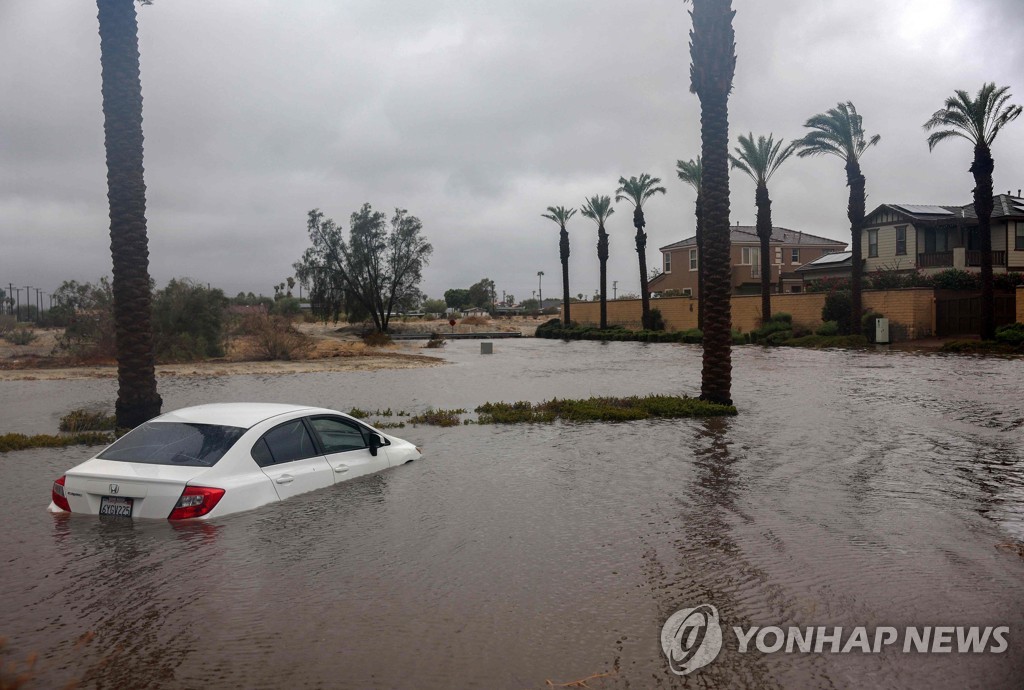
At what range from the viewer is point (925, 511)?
925 centimetres

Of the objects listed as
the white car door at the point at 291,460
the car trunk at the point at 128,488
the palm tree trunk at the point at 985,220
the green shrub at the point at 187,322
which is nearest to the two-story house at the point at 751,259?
the palm tree trunk at the point at 985,220

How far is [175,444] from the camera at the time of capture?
8180 millimetres

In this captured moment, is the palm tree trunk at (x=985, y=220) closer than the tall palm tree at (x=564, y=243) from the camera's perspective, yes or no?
Yes

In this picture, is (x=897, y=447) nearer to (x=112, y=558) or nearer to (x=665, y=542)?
(x=665, y=542)

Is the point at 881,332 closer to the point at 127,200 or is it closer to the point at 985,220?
the point at 985,220

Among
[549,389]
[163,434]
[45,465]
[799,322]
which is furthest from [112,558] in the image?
[799,322]

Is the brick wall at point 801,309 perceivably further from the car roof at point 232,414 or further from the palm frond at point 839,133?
the car roof at point 232,414

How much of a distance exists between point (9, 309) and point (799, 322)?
106301 mm

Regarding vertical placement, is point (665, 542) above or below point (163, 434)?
below

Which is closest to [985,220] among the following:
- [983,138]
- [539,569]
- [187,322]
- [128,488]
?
[983,138]

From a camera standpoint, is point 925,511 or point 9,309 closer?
point 925,511

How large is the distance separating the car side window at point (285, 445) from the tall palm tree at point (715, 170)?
11.4 metres

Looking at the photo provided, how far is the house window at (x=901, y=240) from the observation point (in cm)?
5225
